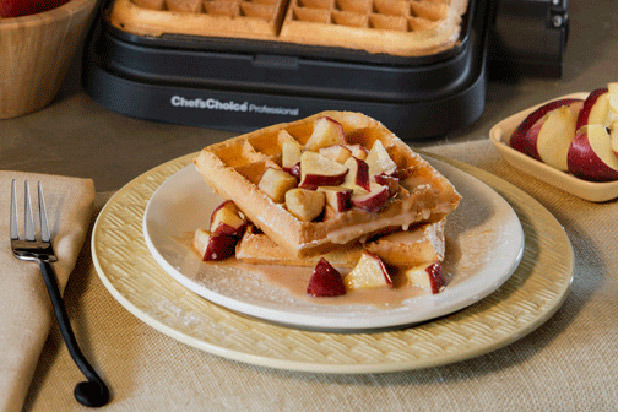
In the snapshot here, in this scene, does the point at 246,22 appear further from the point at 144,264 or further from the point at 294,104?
the point at 144,264

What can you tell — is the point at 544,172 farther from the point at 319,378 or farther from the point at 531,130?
the point at 319,378

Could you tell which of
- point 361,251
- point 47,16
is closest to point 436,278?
point 361,251

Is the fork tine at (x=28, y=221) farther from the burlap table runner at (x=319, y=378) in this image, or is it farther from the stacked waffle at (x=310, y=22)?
the stacked waffle at (x=310, y=22)

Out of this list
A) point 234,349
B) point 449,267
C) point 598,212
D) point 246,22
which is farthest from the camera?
point 246,22

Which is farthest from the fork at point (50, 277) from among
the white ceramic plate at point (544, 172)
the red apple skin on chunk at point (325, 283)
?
the white ceramic plate at point (544, 172)

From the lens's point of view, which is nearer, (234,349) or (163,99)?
(234,349)

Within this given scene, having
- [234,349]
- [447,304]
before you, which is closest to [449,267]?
[447,304]
